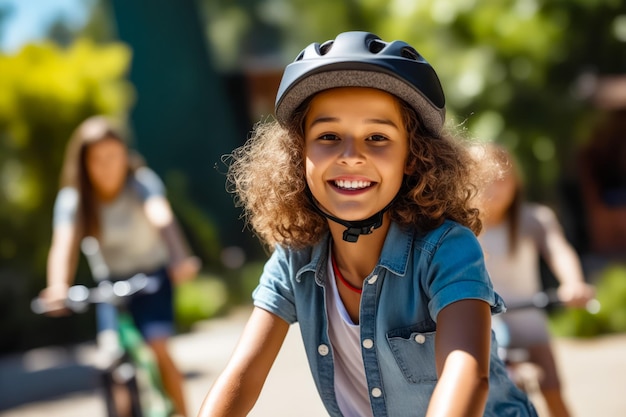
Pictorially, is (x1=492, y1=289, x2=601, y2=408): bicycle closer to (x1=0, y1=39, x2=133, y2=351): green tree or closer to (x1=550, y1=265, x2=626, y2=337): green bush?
(x1=550, y1=265, x2=626, y2=337): green bush

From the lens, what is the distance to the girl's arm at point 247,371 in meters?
2.20

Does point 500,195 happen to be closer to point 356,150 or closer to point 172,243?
point 172,243

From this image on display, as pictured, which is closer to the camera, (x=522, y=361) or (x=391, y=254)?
(x=391, y=254)

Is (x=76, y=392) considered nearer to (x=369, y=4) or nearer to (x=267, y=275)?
(x=369, y=4)

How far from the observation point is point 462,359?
77.2 inches

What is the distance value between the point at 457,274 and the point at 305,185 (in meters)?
0.58

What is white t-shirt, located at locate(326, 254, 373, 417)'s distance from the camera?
91.3 inches

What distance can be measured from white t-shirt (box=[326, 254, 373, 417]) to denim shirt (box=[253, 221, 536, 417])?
0.03 meters

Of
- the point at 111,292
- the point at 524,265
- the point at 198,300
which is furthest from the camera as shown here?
the point at 198,300

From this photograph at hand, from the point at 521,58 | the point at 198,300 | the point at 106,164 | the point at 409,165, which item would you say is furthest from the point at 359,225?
the point at 198,300

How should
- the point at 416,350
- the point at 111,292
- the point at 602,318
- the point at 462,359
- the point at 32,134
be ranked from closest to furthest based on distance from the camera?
the point at 462,359, the point at 416,350, the point at 111,292, the point at 602,318, the point at 32,134

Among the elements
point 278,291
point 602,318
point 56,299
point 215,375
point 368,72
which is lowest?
point 278,291

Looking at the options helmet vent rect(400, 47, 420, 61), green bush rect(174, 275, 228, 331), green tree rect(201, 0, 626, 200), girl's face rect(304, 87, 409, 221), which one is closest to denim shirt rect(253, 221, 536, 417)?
girl's face rect(304, 87, 409, 221)

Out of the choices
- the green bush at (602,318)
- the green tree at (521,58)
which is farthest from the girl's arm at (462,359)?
the green tree at (521,58)
